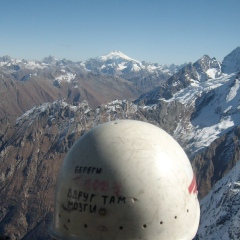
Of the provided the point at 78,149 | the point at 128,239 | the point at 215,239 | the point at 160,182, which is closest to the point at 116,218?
the point at 128,239

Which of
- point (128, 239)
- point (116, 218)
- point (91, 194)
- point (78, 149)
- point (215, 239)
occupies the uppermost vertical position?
point (78, 149)

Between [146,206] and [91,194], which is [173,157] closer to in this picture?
[146,206]

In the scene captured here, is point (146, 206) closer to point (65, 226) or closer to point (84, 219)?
point (84, 219)

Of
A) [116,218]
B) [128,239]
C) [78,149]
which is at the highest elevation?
[78,149]

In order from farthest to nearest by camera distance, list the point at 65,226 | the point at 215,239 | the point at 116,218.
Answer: the point at 215,239 → the point at 65,226 → the point at 116,218

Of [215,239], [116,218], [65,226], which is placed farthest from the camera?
[215,239]

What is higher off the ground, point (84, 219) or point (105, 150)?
point (105, 150)

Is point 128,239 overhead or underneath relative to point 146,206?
underneath

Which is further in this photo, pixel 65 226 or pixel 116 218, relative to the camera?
pixel 65 226

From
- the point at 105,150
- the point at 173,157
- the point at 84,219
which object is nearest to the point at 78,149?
the point at 105,150
